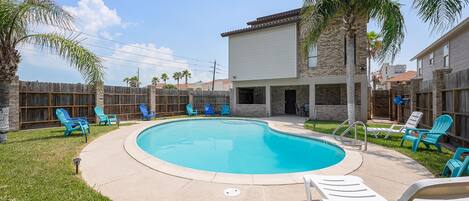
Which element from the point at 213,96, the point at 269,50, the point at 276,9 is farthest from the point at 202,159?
→ the point at 276,9

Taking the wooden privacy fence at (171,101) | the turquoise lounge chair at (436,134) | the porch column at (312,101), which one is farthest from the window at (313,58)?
the wooden privacy fence at (171,101)

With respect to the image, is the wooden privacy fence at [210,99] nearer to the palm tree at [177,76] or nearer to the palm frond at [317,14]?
the palm frond at [317,14]

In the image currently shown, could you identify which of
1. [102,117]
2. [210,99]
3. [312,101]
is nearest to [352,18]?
[312,101]

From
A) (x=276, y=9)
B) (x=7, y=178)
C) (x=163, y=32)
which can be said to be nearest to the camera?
(x=7, y=178)

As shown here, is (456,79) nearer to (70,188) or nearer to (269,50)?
(70,188)

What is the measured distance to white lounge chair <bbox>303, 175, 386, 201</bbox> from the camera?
9.00ft

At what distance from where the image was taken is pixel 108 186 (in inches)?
160

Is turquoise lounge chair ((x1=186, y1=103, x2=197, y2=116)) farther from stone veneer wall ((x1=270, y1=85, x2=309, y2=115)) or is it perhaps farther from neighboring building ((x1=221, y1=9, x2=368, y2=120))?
stone veneer wall ((x1=270, y1=85, x2=309, y2=115))

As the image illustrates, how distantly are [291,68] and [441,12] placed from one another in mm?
10097

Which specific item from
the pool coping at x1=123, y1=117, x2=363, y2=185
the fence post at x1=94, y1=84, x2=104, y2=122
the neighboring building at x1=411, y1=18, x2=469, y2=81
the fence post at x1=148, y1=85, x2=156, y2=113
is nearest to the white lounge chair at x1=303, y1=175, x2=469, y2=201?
the pool coping at x1=123, y1=117, x2=363, y2=185

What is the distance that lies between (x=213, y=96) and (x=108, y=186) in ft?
58.8

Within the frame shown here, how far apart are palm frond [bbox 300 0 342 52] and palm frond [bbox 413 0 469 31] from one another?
354 cm

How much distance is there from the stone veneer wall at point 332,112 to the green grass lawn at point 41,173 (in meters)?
13.7

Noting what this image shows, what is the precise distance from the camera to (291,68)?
1658 centimetres
